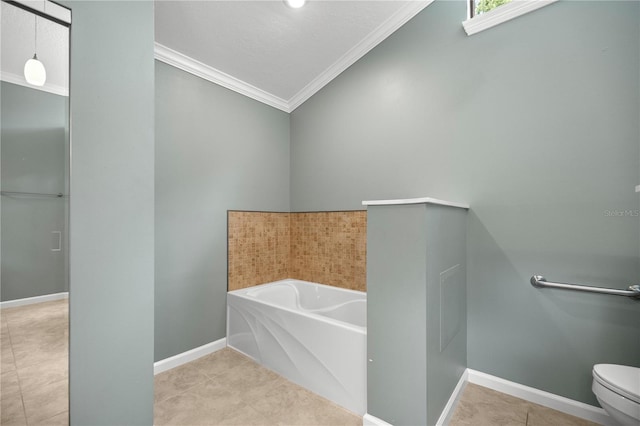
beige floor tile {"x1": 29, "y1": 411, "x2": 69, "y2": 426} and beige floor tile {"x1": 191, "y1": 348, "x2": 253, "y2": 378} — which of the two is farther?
beige floor tile {"x1": 191, "y1": 348, "x2": 253, "y2": 378}

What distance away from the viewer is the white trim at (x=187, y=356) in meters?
2.29

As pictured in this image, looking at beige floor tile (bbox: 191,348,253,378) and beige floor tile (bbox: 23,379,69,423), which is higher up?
beige floor tile (bbox: 23,379,69,423)

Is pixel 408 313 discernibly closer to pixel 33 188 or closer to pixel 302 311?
pixel 302 311

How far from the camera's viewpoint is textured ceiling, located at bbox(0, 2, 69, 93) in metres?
0.89

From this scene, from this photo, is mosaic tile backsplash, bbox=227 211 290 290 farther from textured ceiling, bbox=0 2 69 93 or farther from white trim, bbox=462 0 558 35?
white trim, bbox=462 0 558 35

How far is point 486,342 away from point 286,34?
3.01m

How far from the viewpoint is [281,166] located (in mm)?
3410

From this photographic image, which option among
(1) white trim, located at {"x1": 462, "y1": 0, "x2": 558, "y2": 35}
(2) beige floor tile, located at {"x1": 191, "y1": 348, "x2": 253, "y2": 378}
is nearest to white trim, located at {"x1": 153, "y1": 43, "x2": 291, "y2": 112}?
(1) white trim, located at {"x1": 462, "y1": 0, "x2": 558, "y2": 35}

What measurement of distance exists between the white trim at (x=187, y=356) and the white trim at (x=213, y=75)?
2.49m

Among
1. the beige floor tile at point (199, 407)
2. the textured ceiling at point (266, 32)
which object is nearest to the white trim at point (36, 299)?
the beige floor tile at point (199, 407)

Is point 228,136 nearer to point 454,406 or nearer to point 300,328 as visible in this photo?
point 300,328

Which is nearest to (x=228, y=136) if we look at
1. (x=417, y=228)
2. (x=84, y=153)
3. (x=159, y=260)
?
(x=159, y=260)

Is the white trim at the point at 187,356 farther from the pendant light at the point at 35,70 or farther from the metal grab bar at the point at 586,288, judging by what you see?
the metal grab bar at the point at 586,288

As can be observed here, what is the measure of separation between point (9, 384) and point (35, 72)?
1011 millimetres
